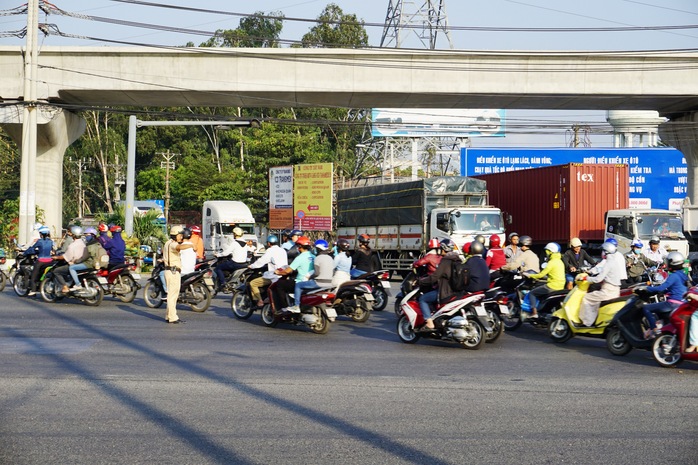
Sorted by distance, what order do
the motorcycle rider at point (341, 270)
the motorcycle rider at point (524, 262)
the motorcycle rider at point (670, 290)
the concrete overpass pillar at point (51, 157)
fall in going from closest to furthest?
the motorcycle rider at point (670, 290), the motorcycle rider at point (341, 270), the motorcycle rider at point (524, 262), the concrete overpass pillar at point (51, 157)

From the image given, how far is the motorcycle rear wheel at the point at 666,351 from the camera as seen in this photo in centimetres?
1093

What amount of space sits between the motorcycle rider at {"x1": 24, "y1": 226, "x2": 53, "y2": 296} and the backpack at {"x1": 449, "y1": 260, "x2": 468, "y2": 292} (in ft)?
33.9

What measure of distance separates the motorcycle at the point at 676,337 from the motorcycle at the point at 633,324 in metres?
0.34

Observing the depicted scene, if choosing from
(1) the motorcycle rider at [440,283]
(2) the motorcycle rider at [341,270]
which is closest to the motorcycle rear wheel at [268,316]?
(2) the motorcycle rider at [341,270]

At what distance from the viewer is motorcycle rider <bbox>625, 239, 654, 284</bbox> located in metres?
18.7

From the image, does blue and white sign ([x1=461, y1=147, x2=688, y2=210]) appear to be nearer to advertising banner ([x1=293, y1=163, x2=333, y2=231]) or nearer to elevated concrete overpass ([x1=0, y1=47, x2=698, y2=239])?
advertising banner ([x1=293, y1=163, x2=333, y2=231])

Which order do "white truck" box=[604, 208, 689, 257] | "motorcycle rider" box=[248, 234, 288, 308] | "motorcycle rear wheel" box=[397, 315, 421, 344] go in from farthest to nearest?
"white truck" box=[604, 208, 689, 257], "motorcycle rider" box=[248, 234, 288, 308], "motorcycle rear wheel" box=[397, 315, 421, 344]

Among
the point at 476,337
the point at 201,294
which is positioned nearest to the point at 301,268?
the point at 476,337

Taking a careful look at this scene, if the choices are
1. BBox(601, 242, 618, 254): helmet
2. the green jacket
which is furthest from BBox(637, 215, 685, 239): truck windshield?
BBox(601, 242, 618, 254): helmet

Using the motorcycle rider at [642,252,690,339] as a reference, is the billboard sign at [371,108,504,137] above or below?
above

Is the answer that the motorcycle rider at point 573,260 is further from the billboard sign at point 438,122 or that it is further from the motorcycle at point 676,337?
the billboard sign at point 438,122

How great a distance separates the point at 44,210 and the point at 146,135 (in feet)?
134

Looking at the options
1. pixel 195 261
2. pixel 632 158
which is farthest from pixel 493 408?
pixel 632 158

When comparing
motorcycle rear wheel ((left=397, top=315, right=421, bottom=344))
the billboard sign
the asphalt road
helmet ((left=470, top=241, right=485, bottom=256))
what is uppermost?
the billboard sign
